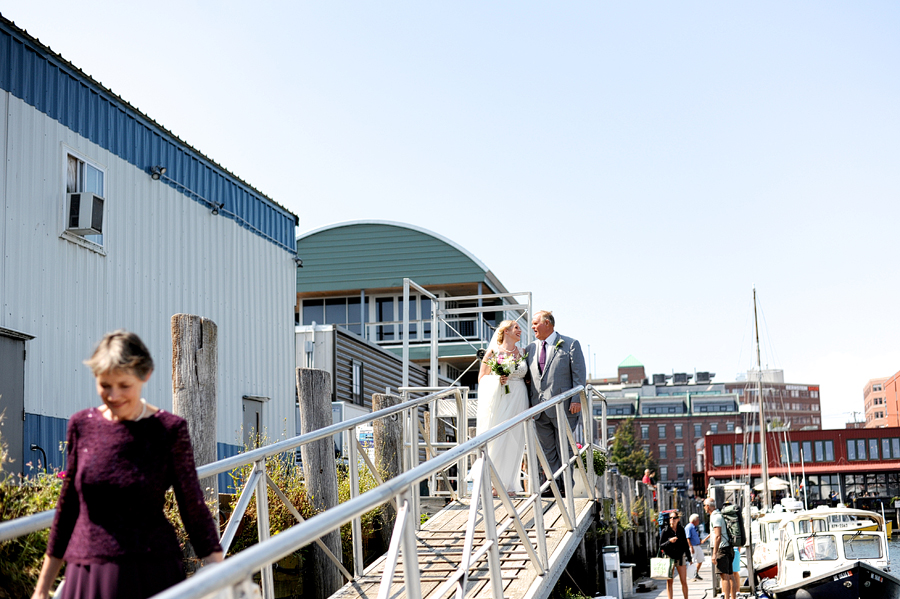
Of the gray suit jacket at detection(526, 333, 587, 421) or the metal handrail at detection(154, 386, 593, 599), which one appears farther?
the gray suit jacket at detection(526, 333, 587, 421)

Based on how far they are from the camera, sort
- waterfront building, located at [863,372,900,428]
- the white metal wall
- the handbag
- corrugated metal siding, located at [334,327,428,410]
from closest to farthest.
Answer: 1. the white metal wall
2. the handbag
3. corrugated metal siding, located at [334,327,428,410]
4. waterfront building, located at [863,372,900,428]

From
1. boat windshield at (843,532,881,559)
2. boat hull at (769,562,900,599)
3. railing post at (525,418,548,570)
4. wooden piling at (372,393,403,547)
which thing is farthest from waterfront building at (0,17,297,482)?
boat windshield at (843,532,881,559)

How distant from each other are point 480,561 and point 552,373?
2515mm

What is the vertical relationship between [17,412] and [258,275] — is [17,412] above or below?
below

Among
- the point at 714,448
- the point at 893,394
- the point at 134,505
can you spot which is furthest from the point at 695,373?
the point at 134,505

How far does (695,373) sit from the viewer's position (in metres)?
137

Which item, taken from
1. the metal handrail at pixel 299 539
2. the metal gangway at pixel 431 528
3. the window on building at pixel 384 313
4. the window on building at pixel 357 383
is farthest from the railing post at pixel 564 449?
the window on building at pixel 384 313

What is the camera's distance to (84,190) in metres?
13.2

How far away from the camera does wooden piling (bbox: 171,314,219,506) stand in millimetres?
7625

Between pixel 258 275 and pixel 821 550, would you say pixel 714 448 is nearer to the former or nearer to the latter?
pixel 821 550

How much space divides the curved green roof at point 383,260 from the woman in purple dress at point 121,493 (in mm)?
29416

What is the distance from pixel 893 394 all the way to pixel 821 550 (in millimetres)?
108520

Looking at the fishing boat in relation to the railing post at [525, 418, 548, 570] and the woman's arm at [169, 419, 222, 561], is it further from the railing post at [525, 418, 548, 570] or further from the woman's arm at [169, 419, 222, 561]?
the woman's arm at [169, 419, 222, 561]

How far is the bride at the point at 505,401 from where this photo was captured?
9.63 m
